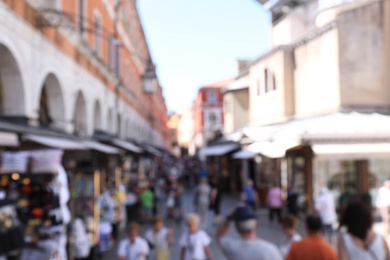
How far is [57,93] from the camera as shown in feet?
39.6

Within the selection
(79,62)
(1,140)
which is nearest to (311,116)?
(79,62)

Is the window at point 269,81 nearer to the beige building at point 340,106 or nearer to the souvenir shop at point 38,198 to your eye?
the beige building at point 340,106

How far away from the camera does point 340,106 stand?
1636cm

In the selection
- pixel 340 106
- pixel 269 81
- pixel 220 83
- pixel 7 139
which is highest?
pixel 220 83

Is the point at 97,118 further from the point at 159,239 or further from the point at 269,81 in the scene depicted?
the point at 159,239

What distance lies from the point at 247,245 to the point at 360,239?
45.2 inches

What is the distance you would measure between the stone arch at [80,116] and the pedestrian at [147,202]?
2901 mm

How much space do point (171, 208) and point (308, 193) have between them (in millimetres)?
5392

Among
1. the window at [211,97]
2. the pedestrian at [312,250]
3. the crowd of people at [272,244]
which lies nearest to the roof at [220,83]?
the window at [211,97]

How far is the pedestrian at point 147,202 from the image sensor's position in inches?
595

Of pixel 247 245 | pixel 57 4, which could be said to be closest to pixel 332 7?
pixel 57 4

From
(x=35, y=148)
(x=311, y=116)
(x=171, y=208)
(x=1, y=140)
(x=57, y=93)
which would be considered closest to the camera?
(x=1, y=140)

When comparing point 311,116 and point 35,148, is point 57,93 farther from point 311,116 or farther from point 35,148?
point 311,116

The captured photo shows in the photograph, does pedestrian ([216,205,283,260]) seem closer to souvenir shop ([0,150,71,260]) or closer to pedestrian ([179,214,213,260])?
pedestrian ([179,214,213,260])
